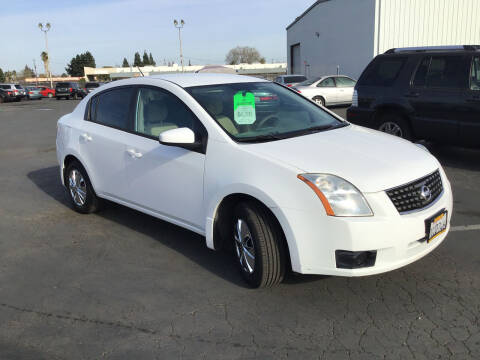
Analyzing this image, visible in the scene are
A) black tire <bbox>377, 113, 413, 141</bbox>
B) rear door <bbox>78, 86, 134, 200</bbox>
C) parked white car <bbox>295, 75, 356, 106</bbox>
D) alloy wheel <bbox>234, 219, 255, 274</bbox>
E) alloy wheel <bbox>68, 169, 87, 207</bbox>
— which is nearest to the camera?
alloy wheel <bbox>234, 219, 255, 274</bbox>

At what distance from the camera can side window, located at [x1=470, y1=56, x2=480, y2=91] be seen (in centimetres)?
→ 702

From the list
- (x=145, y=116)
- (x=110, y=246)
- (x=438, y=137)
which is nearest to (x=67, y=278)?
(x=110, y=246)

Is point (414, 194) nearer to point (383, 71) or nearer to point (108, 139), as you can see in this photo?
point (108, 139)

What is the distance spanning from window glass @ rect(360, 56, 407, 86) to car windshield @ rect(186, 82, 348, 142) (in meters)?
3.75

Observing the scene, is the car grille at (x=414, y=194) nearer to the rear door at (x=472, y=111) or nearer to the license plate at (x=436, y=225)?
the license plate at (x=436, y=225)

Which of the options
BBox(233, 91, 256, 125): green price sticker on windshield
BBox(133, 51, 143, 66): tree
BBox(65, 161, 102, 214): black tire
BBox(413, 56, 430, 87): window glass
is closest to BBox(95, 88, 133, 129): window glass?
BBox(65, 161, 102, 214): black tire

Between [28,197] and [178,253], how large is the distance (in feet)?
11.0

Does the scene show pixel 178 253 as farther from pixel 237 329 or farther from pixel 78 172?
pixel 78 172

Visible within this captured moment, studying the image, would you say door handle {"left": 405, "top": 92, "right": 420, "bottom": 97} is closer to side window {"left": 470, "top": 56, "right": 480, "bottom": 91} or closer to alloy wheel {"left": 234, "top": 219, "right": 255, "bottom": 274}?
side window {"left": 470, "top": 56, "right": 480, "bottom": 91}

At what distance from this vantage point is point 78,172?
5621 mm

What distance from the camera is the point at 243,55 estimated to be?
113188 mm

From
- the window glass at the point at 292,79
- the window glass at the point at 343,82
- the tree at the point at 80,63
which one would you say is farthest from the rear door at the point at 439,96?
the tree at the point at 80,63

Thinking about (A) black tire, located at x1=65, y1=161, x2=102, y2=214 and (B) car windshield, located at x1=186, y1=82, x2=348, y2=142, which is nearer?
(B) car windshield, located at x1=186, y1=82, x2=348, y2=142

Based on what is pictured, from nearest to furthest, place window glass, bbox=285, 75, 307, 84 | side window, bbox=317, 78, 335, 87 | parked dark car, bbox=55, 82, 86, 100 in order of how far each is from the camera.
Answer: side window, bbox=317, 78, 335, 87 → window glass, bbox=285, 75, 307, 84 → parked dark car, bbox=55, 82, 86, 100
